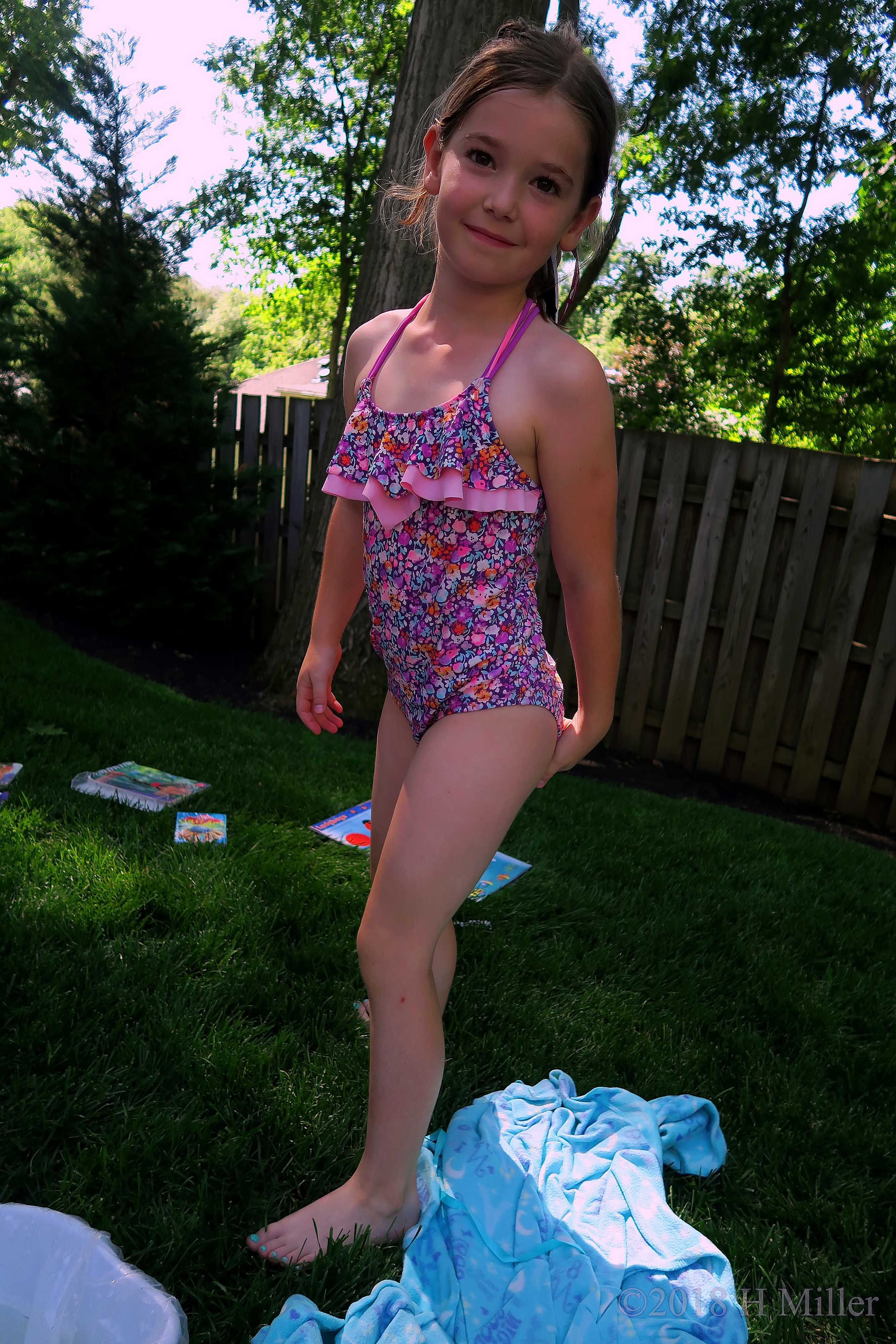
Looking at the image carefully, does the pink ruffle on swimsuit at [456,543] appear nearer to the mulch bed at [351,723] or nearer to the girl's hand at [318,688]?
the girl's hand at [318,688]

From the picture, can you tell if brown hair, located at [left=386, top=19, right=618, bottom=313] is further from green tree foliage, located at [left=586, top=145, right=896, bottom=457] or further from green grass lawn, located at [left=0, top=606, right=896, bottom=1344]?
green tree foliage, located at [left=586, top=145, right=896, bottom=457]

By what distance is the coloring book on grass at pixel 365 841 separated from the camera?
2994mm

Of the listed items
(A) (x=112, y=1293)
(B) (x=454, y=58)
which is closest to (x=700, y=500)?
(B) (x=454, y=58)

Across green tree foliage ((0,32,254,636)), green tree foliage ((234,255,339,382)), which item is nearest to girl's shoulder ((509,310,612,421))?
green tree foliage ((0,32,254,636))

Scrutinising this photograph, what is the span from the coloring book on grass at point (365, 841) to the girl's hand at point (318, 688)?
3.48ft

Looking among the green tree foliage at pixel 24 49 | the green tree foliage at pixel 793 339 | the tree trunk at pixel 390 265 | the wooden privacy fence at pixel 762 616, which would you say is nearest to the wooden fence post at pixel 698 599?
the wooden privacy fence at pixel 762 616

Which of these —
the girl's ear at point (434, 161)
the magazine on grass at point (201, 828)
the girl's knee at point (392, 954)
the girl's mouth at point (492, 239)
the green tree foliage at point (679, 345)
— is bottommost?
the magazine on grass at point (201, 828)

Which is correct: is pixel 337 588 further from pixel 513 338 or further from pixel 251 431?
pixel 251 431

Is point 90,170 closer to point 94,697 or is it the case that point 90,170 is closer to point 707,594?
point 94,697

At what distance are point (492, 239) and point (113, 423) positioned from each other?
5.18 metres

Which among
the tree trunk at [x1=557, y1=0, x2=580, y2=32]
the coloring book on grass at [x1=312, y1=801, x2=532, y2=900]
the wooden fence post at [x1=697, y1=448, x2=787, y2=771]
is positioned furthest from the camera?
the tree trunk at [x1=557, y1=0, x2=580, y2=32]

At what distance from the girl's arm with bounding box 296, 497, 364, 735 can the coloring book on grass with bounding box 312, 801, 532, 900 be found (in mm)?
1085

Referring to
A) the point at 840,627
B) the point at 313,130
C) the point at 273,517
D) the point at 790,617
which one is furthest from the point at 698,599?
the point at 313,130

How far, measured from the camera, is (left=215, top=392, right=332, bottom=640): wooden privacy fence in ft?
21.0
